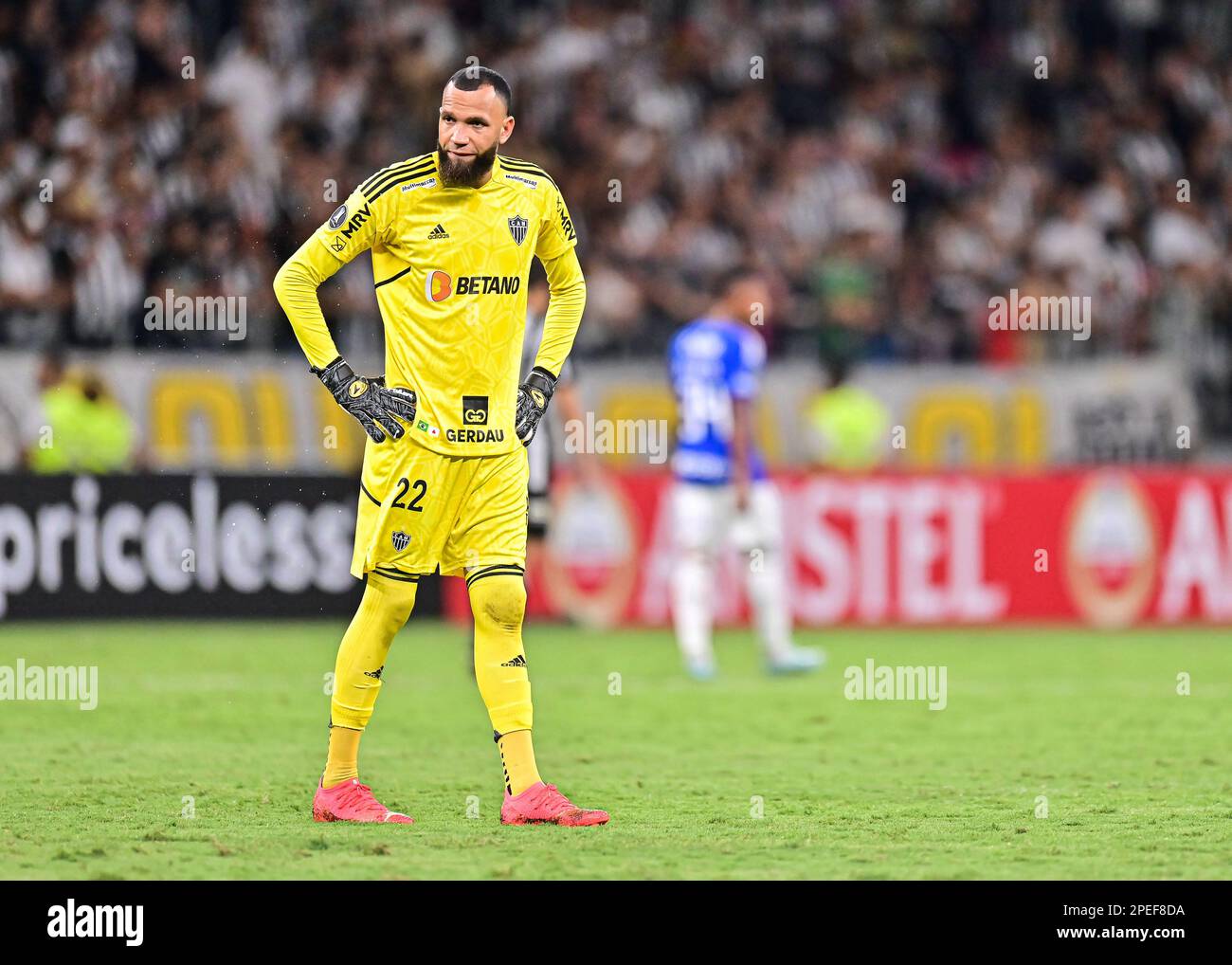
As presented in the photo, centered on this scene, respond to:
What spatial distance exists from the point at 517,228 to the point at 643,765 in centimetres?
284

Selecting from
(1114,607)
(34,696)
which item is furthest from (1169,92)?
(34,696)

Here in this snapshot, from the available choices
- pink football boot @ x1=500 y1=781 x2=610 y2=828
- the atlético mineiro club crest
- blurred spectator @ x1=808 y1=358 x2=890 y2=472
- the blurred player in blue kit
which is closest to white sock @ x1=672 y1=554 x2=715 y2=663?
the blurred player in blue kit

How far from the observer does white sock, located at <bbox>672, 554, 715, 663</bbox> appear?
13.3 m

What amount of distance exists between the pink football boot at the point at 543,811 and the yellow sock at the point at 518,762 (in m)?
0.03

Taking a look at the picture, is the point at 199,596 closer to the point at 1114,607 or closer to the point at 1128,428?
the point at 1114,607

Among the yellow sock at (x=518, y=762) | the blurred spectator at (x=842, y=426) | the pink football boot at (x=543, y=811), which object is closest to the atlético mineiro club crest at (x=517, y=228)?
the yellow sock at (x=518, y=762)

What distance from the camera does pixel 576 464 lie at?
1723 cm

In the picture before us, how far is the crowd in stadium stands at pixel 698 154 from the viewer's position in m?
18.1

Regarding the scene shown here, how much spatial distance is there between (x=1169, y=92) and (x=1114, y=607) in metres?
9.36

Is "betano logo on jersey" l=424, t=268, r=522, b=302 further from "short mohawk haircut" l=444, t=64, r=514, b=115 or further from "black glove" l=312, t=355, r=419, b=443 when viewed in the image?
"short mohawk haircut" l=444, t=64, r=514, b=115

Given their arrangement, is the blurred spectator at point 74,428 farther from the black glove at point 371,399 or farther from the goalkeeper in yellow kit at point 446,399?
the black glove at point 371,399

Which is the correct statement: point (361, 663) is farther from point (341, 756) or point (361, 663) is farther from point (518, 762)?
point (518, 762)
